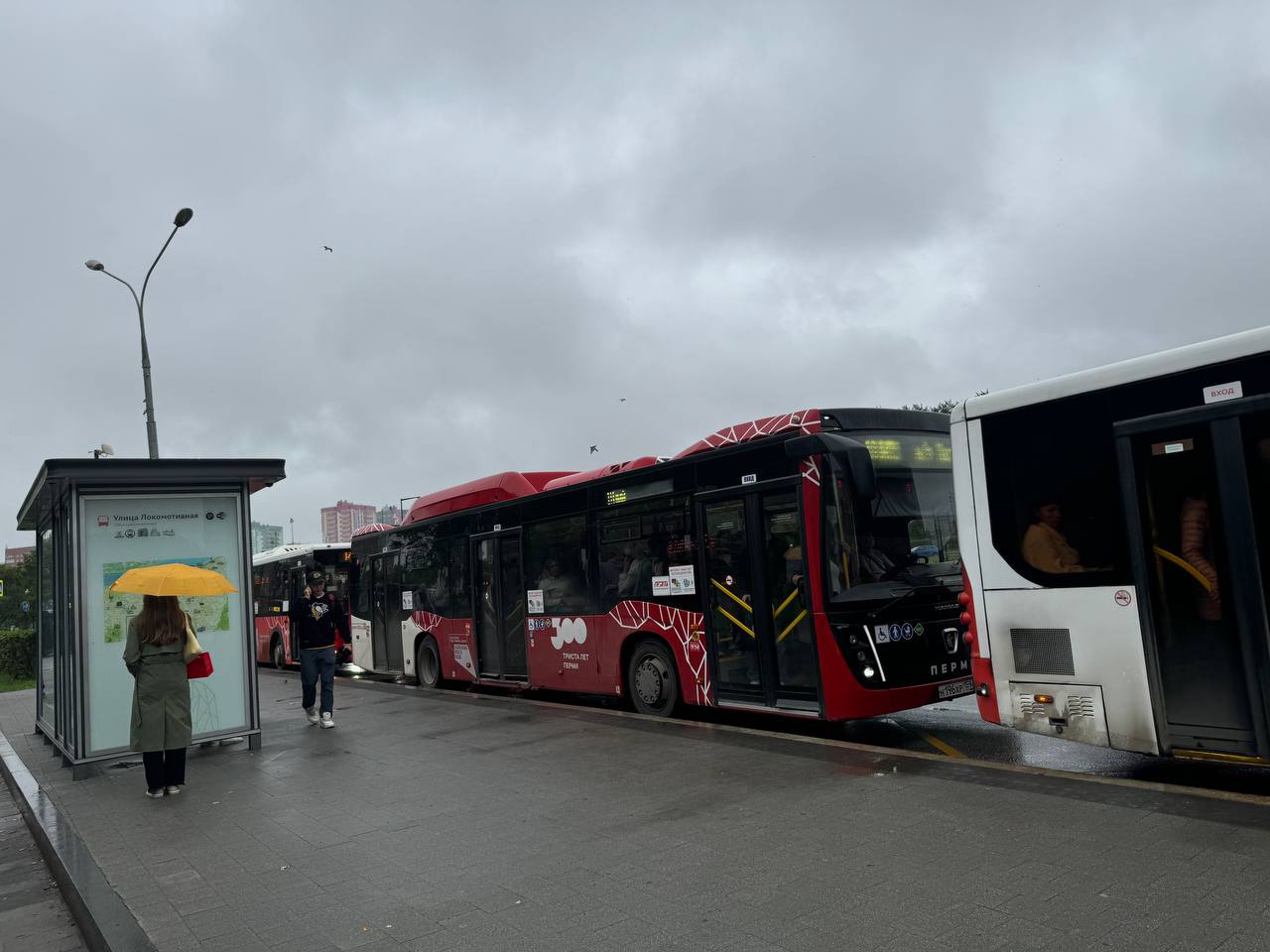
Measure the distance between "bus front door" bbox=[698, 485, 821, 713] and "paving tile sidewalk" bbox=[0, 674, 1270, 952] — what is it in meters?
0.61

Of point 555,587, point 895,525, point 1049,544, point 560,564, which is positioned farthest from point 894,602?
point 555,587

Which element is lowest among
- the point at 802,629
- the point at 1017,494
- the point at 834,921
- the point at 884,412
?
the point at 834,921

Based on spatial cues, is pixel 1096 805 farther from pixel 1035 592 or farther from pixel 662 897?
pixel 662 897

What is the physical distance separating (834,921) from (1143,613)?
3243 mm

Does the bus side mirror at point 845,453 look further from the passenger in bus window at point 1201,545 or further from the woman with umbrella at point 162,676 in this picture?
the woman with umbrella at point 162,676

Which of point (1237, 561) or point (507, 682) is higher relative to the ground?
point (1237, 561)

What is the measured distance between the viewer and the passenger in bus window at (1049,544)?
21.8 ft

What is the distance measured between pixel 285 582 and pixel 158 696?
54.7 feet

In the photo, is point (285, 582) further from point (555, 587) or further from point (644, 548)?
point (644, 548)

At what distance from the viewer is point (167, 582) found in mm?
7840

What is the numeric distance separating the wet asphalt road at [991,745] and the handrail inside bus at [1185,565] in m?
1.30

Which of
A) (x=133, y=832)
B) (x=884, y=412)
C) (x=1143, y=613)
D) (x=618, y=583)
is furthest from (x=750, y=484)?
(x=133, y=832)

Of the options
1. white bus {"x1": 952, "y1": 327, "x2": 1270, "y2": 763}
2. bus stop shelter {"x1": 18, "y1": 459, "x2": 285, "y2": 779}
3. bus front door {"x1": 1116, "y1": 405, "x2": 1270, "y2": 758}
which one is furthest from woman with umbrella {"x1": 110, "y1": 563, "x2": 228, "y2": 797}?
bus front door {"x1": 1116, "y1": 405, "x2": 1270, "y2": 758}

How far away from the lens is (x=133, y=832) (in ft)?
22.9
